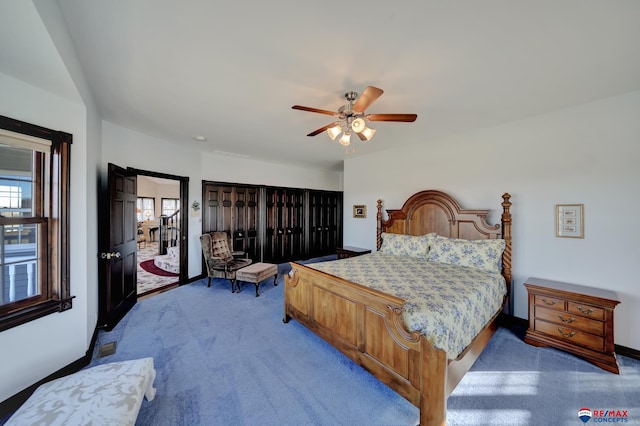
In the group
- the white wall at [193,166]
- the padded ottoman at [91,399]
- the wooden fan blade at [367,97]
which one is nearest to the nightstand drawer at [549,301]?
the wooden fan blade at [367,97]

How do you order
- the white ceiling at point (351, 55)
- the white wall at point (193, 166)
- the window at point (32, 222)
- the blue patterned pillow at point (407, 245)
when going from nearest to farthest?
the white ceiling at point (351, 55) → the window at point (32, 222) → the white wall at point (193, 166) → the blue patterned pillow at point (407, 245)

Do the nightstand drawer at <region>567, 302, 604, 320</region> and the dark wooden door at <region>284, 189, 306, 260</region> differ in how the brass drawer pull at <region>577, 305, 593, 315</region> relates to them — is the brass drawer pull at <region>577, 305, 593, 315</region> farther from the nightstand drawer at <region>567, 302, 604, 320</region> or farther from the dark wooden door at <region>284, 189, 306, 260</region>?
the dark wooden door at <region>284, 189, 306, 260</region>

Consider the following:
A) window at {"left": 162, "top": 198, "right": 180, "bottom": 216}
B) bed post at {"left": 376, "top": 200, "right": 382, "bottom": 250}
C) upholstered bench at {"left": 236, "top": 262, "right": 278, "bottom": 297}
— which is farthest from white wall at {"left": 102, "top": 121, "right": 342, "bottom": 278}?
window at {"left": 162, "top": 198, "right": 180, "bottom": 216}

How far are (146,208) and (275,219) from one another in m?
7.82

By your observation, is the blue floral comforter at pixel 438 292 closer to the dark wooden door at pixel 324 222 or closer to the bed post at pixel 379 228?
the bed post at pixel 379 228

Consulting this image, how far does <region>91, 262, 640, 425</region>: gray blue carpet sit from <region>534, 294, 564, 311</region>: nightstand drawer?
476 millimetres

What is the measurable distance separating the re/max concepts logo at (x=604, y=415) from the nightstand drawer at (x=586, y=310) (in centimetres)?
82

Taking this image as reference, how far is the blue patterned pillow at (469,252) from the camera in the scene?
9.88 ft

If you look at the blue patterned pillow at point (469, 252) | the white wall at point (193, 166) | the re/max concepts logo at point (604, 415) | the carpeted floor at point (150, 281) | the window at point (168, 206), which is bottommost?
the re/max concepts logo at point (604, 415)

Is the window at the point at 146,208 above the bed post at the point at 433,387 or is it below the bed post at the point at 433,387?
above

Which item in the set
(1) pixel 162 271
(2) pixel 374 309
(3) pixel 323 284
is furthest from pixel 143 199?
(2) pixel 374 309

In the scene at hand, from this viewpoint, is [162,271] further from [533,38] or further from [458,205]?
[533,38]

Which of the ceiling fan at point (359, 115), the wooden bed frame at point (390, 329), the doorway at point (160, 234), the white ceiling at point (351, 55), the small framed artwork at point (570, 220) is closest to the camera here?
the white ceiling at point (351, 55)

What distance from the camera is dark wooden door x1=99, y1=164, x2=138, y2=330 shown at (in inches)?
111
